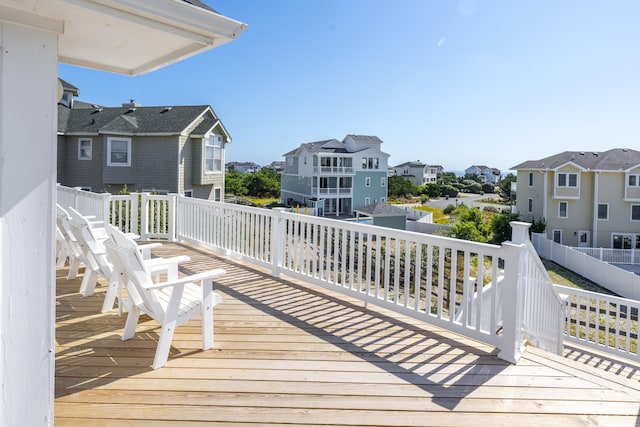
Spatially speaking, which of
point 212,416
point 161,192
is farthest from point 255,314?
point 161,192

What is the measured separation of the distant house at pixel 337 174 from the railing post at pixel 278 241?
27.4 metres

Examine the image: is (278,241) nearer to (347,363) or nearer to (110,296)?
(110,296)

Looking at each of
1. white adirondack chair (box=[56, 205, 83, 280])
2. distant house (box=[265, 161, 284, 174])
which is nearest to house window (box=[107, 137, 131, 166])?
white adirondack chair (box=[56, 205, 83, 280])

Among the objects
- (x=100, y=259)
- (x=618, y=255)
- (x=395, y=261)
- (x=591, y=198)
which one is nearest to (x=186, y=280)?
(x=100, y=259)

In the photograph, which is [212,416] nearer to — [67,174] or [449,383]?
[449,383]

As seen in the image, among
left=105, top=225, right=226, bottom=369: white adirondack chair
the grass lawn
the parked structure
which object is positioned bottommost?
the grass lawn

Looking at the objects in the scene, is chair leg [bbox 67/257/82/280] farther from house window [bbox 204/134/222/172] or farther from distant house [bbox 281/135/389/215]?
distant house [bbox 281/135/389/215]

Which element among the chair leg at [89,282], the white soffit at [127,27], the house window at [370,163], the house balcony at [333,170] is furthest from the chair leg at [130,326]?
the house window at [370,163]

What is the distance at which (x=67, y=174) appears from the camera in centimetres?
1852

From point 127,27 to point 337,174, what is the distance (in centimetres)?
3169

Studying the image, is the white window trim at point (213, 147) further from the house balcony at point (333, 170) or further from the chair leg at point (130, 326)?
the chair leg at point (130, 326)

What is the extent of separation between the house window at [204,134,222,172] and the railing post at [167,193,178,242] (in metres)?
12.1

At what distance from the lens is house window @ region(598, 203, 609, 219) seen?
81.9ft

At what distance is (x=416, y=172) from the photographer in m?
75.4
